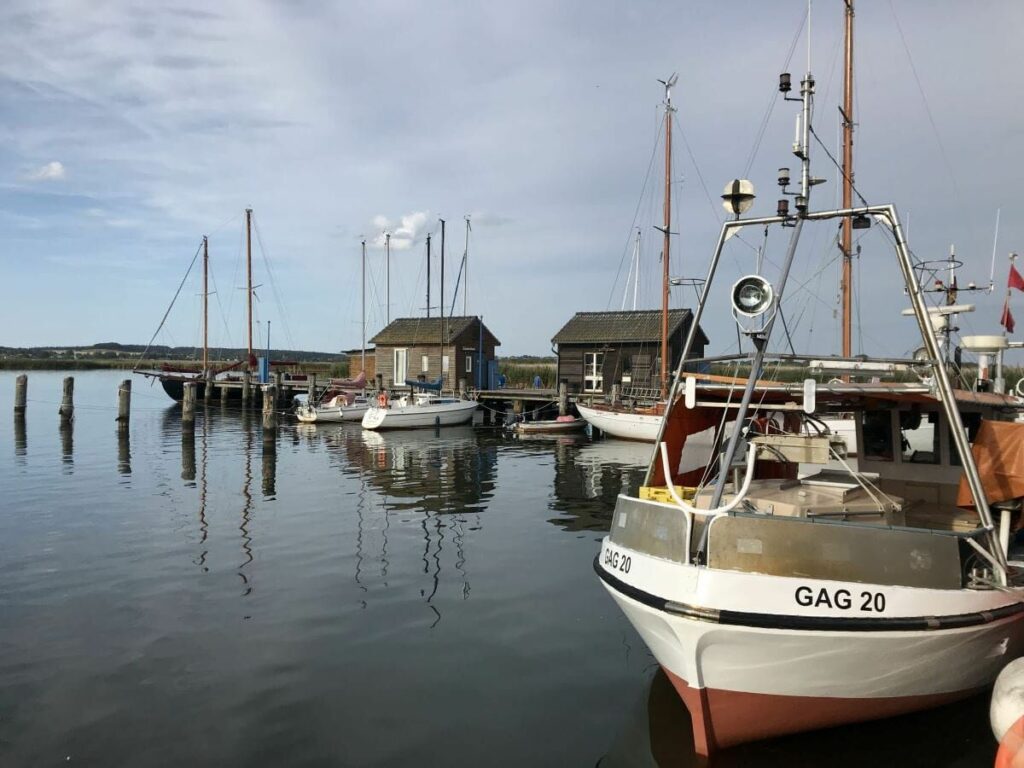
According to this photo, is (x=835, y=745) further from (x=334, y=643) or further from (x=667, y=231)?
(x=667, y=231)

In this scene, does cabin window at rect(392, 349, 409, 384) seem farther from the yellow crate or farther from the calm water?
the yellow crate

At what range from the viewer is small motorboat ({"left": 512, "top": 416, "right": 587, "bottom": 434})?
34688 mm

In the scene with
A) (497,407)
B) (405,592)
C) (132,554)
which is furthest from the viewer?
(497,407)

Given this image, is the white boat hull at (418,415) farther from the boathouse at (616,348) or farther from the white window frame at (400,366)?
the white window frame at (400,366)

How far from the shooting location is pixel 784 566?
583 cm

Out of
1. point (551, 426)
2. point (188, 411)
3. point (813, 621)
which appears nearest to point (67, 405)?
point (188, 411)

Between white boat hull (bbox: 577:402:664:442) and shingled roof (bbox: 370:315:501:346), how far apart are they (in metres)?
14.7

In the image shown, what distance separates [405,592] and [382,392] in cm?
2930

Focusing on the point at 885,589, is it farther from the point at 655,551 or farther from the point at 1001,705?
the point at 655,551

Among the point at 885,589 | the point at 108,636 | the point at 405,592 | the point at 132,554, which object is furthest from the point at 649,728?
the point at 132,554

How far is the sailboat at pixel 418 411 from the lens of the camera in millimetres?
36094

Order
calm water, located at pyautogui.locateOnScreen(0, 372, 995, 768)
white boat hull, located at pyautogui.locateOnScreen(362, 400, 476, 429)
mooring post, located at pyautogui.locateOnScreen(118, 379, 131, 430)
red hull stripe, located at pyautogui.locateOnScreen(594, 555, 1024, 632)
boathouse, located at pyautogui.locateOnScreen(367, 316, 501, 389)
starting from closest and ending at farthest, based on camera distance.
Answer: red hull stripe, located at pyautogui.locateOnScreen(594, 555, 1024, 632) → calm water, located at pyautogui.locateOnScreen(0, 372, 995, 768) → mooring post, located at pyautogui.locateOnScreen(118, 379, 131, 430) → white boat hull, located at pyautogui.locateOnScreen(362, 400, 476, 429) → boathouse, located at pyautogui.locateOnScreen(367, 316, 501, 389)

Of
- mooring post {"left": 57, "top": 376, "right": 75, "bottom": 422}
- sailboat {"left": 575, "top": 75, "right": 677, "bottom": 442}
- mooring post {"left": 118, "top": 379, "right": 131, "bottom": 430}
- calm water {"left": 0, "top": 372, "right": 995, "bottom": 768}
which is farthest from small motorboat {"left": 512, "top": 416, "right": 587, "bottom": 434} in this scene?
mooring post {"left": 57, "top": 376, "right": 75, "bottom": 422}

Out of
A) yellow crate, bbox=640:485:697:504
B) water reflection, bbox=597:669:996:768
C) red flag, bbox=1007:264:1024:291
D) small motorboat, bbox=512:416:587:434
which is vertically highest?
red flag, bbox=1007:264:1024:291
